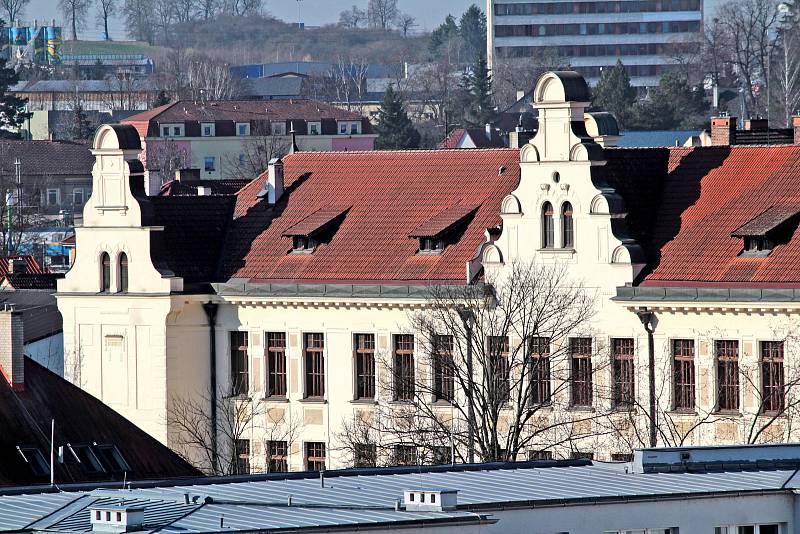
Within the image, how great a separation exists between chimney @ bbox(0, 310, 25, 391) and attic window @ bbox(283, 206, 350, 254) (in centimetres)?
1604

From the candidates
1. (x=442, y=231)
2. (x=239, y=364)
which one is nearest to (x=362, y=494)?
(x=442, y=231)

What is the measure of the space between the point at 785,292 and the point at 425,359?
10.3m

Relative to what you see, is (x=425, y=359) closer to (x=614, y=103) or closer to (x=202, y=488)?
(x=202, y=488)

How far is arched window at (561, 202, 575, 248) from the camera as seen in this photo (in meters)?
76.5

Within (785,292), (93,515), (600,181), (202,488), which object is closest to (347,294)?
(600,181)

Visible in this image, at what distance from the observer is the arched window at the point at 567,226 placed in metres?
76.5

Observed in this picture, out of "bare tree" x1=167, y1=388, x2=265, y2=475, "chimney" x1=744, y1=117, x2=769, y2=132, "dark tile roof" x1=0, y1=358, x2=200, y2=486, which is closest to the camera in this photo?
"dark tile roof" x1=0, y1=358, x2=200, y2=486

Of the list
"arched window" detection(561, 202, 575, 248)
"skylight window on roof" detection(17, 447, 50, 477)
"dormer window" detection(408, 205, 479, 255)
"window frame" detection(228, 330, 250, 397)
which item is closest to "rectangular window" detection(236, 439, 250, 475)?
"window frame" detection(228, 330, 250, 397)

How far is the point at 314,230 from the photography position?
8069 cm

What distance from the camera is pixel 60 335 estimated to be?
87875mm

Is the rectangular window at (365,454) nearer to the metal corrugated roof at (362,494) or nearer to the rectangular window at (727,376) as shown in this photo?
the rectangular window at (727,376)

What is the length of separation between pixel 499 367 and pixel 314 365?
6.75 meters

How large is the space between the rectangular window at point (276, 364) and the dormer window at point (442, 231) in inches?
180

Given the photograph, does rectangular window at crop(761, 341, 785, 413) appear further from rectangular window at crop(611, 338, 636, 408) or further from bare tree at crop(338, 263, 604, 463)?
bare tree at crop(338, 263, 604, 463)
